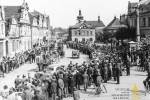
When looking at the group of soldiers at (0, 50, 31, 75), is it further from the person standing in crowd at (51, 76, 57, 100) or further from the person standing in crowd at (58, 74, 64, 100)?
the person standing in crowd at (51, 76, 57, 100)

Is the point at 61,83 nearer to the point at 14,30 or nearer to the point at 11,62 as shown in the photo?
the point at 11,62

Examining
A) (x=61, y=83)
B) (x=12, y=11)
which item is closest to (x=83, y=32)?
(x=12, y=11)

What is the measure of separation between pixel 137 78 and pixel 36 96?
11387 mm

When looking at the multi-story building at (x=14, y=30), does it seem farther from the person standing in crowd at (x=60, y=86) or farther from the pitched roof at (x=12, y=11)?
the person standing in crowd at (x=60, y=86)

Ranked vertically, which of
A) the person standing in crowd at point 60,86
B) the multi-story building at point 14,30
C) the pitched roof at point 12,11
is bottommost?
the person standing in crowd at point 60,86

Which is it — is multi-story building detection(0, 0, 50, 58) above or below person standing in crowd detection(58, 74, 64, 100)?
above

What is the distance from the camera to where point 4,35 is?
42.8m

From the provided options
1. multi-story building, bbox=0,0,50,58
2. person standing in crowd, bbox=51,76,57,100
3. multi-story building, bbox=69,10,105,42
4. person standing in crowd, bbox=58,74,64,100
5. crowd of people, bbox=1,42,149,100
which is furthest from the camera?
multi-story building, bbox=69,10,105,42

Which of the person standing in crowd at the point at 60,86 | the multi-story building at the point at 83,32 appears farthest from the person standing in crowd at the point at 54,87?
the multi-story building at the point at 83,32

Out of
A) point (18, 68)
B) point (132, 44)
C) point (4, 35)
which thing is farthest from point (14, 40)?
point (132, 44)

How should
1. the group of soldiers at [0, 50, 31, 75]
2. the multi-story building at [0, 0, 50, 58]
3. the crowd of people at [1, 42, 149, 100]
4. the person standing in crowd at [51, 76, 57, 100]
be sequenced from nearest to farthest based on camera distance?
the crowd of people at [1, 42, 149, 100], the person standing in crowd at [51, 76, 57, 100], the group of soldiers at [0, 50, 31, 75], the multi-story building at [0, 0, 50, 58]

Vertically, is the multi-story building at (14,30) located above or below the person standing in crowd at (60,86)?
above

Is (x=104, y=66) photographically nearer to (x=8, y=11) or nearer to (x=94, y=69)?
(x=94, y=69)

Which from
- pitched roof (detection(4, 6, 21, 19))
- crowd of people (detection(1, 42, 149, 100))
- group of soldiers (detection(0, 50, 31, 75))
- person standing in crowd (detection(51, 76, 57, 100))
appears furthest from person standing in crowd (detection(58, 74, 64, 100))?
pitched roof (detection(4, 6, 21, 19))
